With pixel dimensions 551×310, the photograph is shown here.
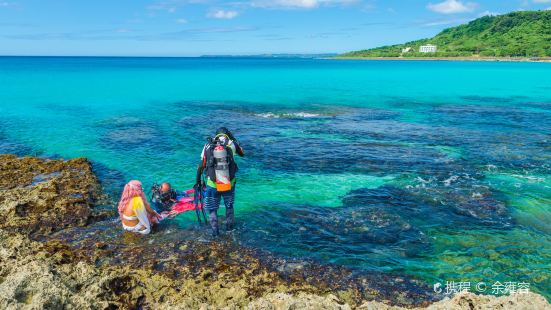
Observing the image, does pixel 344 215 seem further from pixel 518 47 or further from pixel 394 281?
pixel 518 47

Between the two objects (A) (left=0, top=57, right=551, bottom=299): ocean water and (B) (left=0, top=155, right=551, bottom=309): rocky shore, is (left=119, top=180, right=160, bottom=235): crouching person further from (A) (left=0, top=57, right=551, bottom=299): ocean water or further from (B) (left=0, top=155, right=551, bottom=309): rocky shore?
(A) (left=0, top=57, right=551, bottom=299): ocean water

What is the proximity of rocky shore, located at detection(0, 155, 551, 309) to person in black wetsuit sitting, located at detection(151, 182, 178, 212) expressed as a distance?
1374mm

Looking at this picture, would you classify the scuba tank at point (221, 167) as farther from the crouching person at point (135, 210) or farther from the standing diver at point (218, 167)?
the crouching person at point (135, 210)

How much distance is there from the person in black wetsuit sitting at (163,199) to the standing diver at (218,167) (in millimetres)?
2717

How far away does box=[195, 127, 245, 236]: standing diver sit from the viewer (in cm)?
997

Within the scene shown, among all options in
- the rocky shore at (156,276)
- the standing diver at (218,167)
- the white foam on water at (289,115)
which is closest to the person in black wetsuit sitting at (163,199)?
the rocky shore at (156,276)

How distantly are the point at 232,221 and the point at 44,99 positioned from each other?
45.8m

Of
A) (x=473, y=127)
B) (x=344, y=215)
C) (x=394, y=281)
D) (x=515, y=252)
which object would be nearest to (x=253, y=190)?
(x=344, y=215)

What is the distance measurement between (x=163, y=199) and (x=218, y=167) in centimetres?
362

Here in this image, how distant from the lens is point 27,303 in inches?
244

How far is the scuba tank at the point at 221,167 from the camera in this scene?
9928 millimetres

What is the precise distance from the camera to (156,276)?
8.37 m

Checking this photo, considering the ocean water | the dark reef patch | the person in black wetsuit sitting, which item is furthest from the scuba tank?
the dark reef patch

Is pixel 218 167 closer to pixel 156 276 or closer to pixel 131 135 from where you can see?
pixel 156 276
